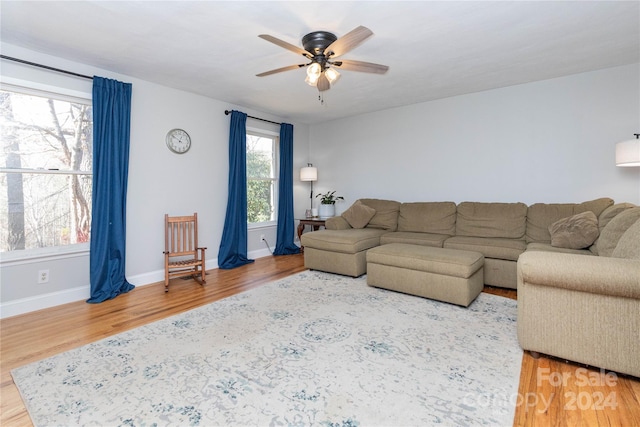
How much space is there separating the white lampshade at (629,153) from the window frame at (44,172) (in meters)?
5.37

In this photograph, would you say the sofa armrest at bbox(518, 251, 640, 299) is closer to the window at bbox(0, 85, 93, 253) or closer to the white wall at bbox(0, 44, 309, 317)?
the white wall at bbox(0, 44, 309, 317)

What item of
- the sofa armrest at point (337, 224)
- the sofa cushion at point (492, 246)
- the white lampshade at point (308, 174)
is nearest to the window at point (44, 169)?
the sofa armrest at point (337, 224)

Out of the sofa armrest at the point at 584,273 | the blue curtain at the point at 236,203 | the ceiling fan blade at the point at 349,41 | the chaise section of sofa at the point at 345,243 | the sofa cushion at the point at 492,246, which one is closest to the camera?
the sofa armrest at the point at 584,273

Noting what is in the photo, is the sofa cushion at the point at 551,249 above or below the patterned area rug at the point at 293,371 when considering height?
above

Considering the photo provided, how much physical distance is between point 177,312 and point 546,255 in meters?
2.98

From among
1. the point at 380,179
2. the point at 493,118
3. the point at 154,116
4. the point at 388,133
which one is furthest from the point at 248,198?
the point at 493,118

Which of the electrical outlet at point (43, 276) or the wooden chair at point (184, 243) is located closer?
the electrical outlet at point (43, 276)

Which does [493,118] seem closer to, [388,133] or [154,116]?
[388,133]

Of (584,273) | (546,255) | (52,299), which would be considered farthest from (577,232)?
(52,299)

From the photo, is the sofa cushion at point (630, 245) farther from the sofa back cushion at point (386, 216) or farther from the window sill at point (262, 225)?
the window sill at point (262, 225)

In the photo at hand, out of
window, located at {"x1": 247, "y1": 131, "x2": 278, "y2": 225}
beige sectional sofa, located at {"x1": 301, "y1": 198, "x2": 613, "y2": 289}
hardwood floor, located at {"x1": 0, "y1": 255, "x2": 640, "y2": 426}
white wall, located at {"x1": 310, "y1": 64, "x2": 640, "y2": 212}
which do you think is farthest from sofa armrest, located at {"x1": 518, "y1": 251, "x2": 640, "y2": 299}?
window, located at {"x1": 247, "y1": 131, "x2": 278, "y2": 225}

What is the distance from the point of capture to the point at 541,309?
1.89m

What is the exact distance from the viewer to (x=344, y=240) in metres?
3.77

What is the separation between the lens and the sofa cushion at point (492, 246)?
3.20 meters
